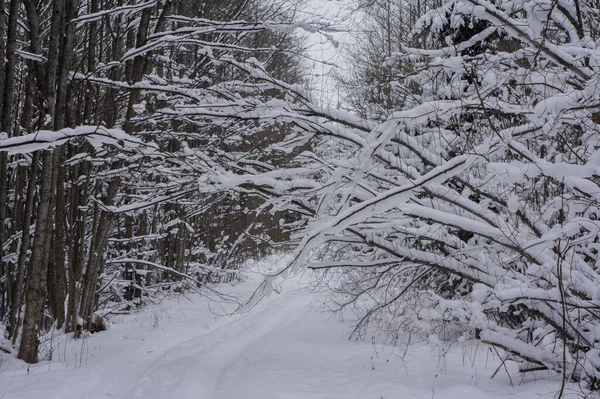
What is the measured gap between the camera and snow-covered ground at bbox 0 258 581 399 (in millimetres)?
5247

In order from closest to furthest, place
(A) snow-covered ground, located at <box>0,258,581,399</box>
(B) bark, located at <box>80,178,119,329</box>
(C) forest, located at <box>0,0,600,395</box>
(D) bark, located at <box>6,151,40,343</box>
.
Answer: (C) forest, located at <box>0,0,600,395</box> < (A) snow-covered ground, located at <box>0,258,581,399</box> < (D) bark, located at <box>6,151,40,343</box> < (B) bark, located at <box>80,178,119,329</box>

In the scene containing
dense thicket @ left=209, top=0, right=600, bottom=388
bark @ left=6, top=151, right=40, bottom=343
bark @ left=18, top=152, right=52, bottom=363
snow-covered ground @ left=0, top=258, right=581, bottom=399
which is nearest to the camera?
dense thicket @ left=209, top=0, right=600, bottom=388

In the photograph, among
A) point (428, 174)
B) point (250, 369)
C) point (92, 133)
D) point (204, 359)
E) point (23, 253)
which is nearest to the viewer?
point (428, 174)

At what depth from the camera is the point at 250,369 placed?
6543 millimetres

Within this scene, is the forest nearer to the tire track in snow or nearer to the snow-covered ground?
the snow-covered ground

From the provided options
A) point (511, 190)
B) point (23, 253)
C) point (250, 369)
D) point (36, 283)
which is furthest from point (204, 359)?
point (511, 190)

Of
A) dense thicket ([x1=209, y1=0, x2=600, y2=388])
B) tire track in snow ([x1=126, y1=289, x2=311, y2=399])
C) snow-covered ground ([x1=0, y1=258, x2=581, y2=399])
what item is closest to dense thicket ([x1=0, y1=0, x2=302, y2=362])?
snow-covered ground ([x1=0, y1=258, x2=581, y2=399])

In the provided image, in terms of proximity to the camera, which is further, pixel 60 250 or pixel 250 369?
pixel 60 250

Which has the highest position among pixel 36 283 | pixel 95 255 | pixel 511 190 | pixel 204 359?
pixel 511 190

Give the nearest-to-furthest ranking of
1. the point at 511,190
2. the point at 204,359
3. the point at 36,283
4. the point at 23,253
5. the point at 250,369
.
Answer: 1. the point at 511,190
2. the point at 36,283
3. the point at 250,369
4. the point at 204,359
5. the point at 23,253

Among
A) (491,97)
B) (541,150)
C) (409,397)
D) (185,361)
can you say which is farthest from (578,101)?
(185,361)

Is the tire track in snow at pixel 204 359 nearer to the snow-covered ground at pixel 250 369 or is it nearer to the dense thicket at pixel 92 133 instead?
the snow-covered ground at pixel 250 369

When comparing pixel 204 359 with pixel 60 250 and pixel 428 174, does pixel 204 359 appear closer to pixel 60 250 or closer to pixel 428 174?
pixel 60 250

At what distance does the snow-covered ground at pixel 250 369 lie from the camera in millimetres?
5247
